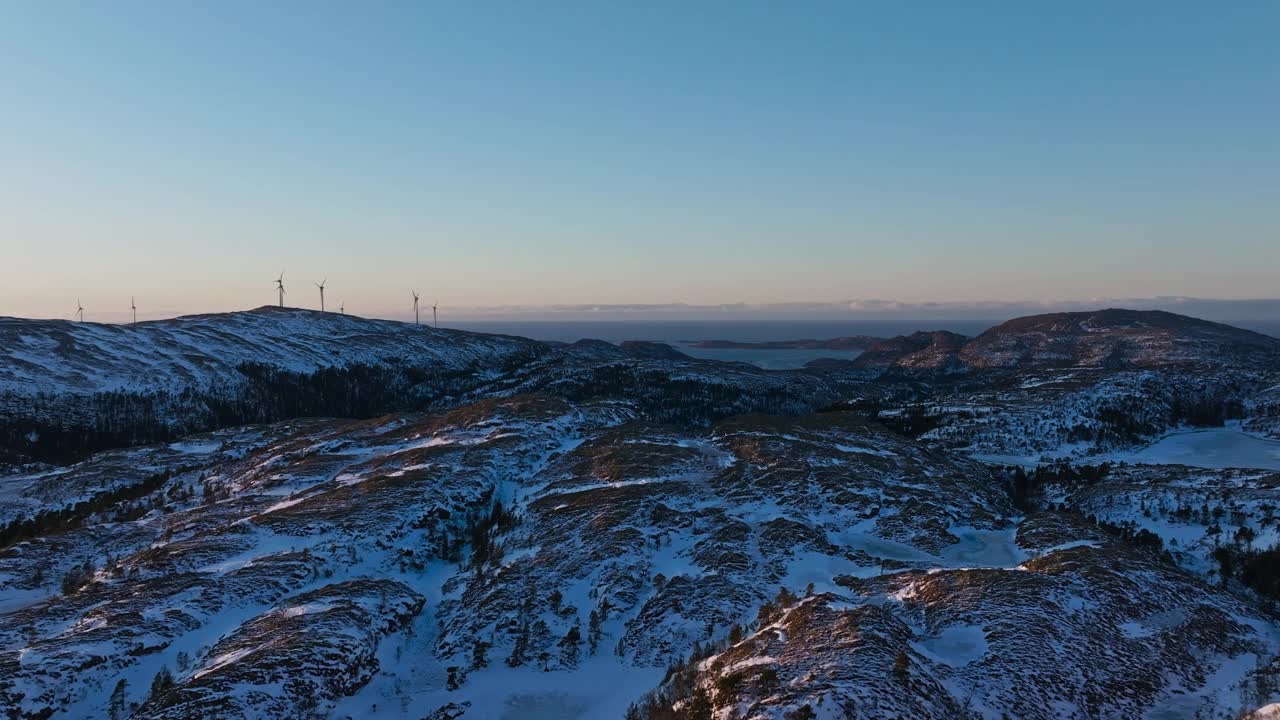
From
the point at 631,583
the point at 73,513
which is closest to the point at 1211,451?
the point at 631,583

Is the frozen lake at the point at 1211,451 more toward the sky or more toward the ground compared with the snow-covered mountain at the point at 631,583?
more toward the ground

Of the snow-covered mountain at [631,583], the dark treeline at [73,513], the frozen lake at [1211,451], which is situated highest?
the snow-covered mountain at [631,583]

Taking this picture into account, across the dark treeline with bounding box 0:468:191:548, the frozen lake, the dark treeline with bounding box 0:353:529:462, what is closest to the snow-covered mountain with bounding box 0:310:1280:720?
the dark treeline with bounding box 0:468:191:548

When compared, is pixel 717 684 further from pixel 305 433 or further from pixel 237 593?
pixel 305 433

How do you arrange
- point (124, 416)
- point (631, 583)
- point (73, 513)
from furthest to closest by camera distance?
point (124, 416), point (73, 513), point (631, 583)

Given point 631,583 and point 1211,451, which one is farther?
point 1211,451

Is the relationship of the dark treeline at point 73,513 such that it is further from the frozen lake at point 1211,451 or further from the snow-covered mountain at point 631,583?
the frozen lake at point 1211,451

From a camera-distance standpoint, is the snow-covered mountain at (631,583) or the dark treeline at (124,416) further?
the dark treeline at (124,416)

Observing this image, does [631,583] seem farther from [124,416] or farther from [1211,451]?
[124,416]

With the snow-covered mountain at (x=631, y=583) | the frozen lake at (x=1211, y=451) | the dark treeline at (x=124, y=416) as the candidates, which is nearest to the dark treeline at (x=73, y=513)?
the snow-covered mountain at (x=631, y=583)
